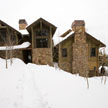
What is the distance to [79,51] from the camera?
14.3 m

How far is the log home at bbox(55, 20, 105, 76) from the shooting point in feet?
46.3

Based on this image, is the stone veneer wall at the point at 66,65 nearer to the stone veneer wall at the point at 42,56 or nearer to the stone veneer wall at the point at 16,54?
the stone veneer wall at the point at 42,56

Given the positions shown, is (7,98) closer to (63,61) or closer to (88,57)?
(63,61)

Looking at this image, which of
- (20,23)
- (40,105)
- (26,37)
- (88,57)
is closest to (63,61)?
(88,57)

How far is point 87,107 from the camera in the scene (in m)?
3.65

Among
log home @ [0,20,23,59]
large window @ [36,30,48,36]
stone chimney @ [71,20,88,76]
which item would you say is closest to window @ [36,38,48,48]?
large window @ [36,30,48,36]

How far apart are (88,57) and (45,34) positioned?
842 cm

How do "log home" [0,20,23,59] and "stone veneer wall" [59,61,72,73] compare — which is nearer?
A: "log home" [0,20,23,59]

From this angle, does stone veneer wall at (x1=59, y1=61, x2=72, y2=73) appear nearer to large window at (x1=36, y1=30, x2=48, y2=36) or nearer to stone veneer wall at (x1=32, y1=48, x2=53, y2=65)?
stone veneer wall at (x1=32, y1=48, x2=53, y2=65)

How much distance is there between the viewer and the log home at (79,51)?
14102mm

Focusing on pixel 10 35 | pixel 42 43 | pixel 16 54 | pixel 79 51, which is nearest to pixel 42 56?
pixel 42 43

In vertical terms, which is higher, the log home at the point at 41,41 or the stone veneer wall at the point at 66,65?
the log home at the point at 41,41

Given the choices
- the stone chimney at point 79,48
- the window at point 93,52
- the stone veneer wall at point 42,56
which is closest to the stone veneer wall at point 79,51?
the stone chimney at point 79,48

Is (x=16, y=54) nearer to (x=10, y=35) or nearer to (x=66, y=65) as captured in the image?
(x=10, y=35)
